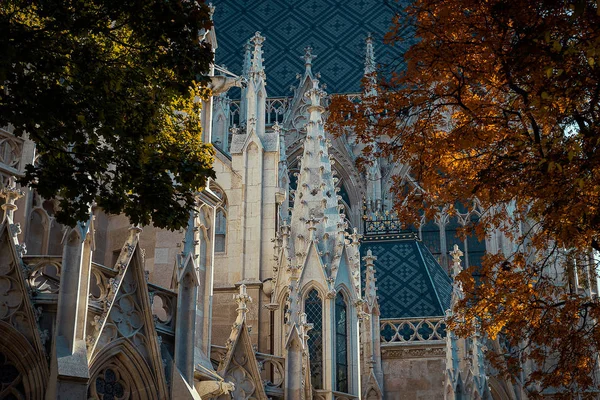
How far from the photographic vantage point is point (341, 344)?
18.6m

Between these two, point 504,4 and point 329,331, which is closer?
point 504,4

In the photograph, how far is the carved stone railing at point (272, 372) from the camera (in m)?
16.6

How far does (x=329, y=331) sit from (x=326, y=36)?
70.9 feet

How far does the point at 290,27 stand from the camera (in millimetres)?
38562

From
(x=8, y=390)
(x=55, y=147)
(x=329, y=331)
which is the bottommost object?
(x=8, y=390)

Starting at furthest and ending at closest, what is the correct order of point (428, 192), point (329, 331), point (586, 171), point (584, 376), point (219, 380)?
1. point (329, 331)
2. point (219, 380)
3. point (428, 192)
4. point (584, 376)
5. point (586, 171)

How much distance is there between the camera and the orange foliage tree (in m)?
9.89

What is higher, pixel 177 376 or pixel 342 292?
pixel 342 292

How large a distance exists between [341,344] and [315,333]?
581mm

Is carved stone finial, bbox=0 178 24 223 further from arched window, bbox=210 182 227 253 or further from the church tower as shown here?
arched window, bbox=210 182 227 253

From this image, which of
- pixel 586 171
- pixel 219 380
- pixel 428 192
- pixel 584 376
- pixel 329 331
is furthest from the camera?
pixel 329 331

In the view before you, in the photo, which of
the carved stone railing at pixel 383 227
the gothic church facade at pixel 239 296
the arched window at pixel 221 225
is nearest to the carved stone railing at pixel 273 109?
the gothic church facade at pixel 239 296

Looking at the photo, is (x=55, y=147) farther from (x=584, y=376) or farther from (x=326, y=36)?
(x=326, y=36)

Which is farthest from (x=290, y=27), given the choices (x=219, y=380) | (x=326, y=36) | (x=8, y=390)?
(x=8, y=390)
